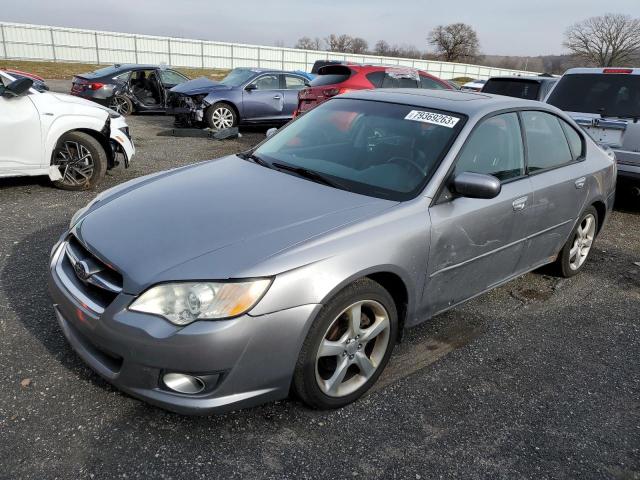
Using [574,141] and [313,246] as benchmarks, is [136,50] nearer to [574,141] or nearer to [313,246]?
[574,141]

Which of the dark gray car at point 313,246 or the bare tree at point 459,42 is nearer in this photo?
the dark gray car at point 313,246

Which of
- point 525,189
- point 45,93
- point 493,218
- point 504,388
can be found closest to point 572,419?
point 504,388

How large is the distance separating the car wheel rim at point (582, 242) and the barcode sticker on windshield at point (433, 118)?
1.91 metres

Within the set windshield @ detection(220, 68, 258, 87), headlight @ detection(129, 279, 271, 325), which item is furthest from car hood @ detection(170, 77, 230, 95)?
headlight @ detection(129, 279, 271, 325)

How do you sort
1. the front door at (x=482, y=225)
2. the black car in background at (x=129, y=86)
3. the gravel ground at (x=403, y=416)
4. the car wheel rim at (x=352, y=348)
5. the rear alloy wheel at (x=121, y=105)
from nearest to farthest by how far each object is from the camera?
1. the gravel ground at (x=403, y=416)
2. the car wheel rim at (x=352, y=348)
3. the front door at (x=482, y=225)
4. the black car in background at (x=129, y=86)
5. the rear alloy wheel at (x=121, y=105)

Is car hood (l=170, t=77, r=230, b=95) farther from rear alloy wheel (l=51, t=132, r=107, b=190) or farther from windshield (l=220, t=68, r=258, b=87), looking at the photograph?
rear alloy wheel (l=51, t=132, r=107, b=190)

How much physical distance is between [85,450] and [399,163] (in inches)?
88.4

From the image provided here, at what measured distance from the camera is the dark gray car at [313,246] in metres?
2.23

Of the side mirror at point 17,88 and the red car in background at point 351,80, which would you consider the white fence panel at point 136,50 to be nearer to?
the red car in background at point 351,80

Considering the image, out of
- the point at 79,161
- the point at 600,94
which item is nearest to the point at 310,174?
the point at 79,161

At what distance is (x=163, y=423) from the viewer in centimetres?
249

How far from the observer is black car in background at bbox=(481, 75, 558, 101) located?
9.27m

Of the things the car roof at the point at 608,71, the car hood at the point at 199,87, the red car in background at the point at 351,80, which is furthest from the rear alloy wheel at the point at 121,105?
the car roof at the point at 608,71

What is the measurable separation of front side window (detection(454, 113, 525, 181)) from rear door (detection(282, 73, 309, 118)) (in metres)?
9.21
